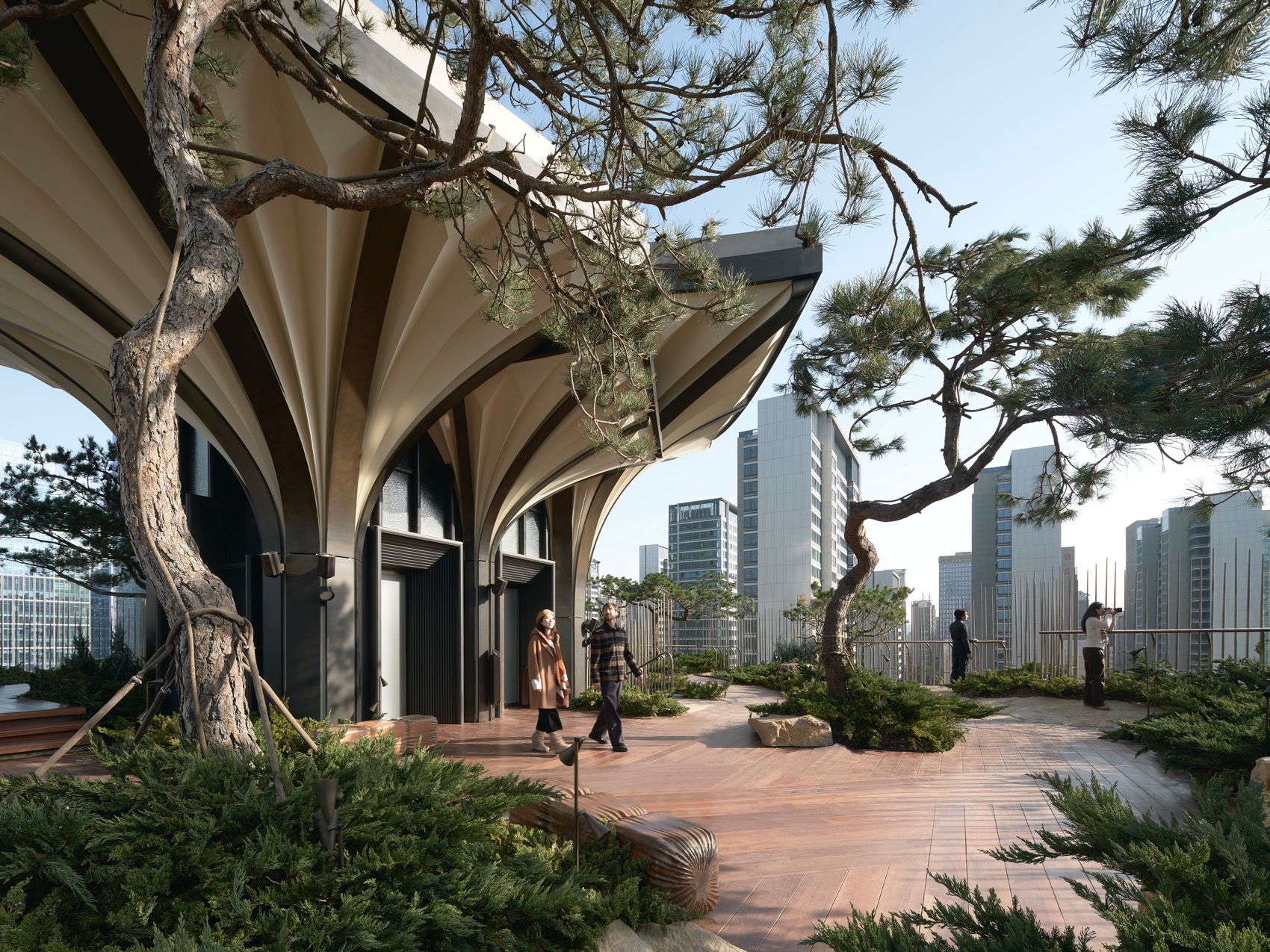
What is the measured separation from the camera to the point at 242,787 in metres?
3.07

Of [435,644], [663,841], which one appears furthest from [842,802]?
[435,644]

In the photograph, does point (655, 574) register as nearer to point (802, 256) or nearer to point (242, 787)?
point (802, 256)

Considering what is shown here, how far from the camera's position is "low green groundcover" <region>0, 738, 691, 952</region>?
8.46ft

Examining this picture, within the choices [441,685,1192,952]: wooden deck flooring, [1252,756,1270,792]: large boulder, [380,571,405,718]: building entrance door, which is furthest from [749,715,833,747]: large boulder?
[380,571,405,718]: building entrance door

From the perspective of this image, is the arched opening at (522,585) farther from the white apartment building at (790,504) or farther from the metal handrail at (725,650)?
the white apartment building at (790,504)

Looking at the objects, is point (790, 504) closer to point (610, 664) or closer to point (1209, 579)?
point (1209, 579)

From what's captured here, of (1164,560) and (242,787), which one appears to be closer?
(242,787)

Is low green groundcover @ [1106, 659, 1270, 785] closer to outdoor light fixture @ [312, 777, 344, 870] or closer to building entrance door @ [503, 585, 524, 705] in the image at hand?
outdoor light fixture @ [312, 777, 344, 870]

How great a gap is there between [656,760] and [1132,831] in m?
6.24

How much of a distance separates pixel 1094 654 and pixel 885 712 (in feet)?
14.8

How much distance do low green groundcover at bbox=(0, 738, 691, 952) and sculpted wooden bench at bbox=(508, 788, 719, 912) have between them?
0.38 meters

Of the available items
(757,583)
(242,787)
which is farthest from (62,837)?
(757,583)

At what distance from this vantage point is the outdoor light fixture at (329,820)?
2.75 metres

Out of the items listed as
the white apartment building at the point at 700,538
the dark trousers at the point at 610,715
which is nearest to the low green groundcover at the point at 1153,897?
the dark trousers at the point at 610,715
